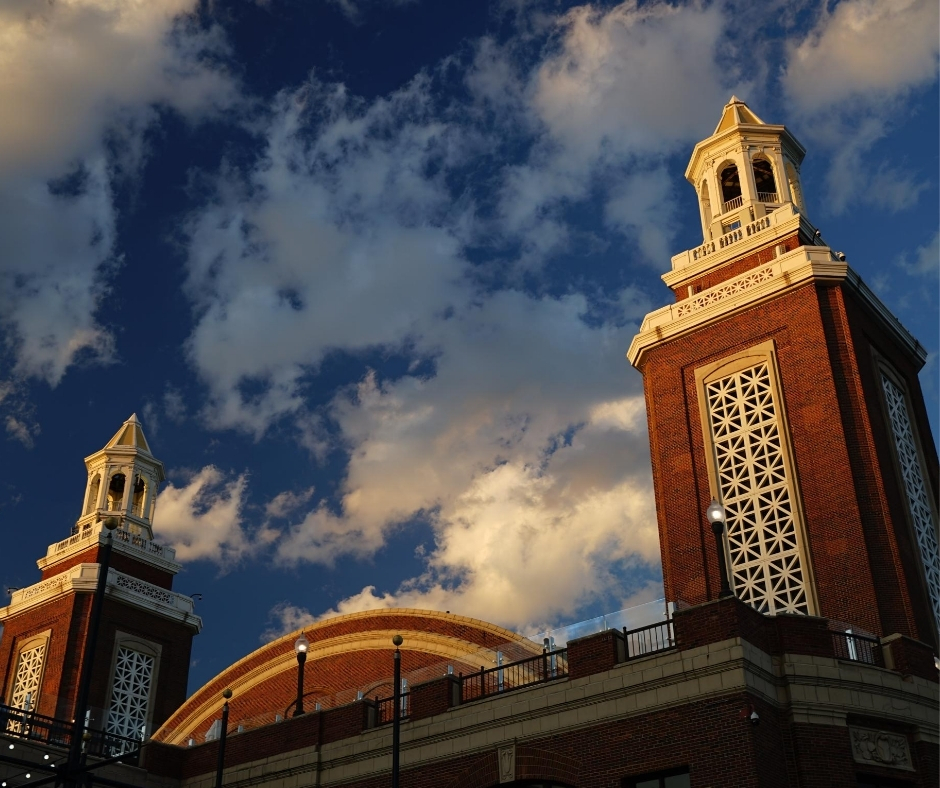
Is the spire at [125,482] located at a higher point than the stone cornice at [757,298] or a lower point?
higher

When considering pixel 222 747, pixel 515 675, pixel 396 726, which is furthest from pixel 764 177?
pixel 222 747

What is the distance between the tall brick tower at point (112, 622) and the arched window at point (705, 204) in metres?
29.6

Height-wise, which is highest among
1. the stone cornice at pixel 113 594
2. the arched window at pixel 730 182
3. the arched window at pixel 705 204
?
the arched window at pixel 730 182

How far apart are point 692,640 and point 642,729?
7.49 ft

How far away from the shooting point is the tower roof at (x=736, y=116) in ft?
152

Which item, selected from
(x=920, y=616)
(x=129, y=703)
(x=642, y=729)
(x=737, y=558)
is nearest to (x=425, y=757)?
(x=642, y=729)

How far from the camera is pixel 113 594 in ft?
178

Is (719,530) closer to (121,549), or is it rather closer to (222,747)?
(222,747)

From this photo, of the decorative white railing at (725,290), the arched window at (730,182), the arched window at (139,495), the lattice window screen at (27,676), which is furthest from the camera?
the arched window at (139,495)

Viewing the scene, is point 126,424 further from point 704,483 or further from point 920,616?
point 920,616

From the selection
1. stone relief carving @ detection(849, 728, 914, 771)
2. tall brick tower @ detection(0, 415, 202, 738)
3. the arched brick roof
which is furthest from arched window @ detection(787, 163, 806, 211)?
tall brick tower @ detection(0, 415, 202, 738)

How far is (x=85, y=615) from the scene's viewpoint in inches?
2098

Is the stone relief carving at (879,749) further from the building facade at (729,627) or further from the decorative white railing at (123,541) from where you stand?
the decorative white railing at (123,541)

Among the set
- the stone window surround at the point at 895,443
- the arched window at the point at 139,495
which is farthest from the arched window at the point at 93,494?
the stone window surround at the point at 895,443
